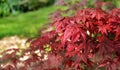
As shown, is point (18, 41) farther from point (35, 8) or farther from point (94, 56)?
point (35, 8)

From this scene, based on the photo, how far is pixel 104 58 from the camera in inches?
142

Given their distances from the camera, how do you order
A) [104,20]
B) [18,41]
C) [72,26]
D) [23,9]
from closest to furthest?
[72,26] → [104,20] → [18,41] → [23,9]

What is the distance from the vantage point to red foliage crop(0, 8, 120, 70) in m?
3.57

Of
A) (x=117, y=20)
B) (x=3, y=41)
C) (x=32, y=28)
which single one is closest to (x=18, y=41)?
(x=3, y=41)

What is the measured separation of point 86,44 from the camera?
3.61m

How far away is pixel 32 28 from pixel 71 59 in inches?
278

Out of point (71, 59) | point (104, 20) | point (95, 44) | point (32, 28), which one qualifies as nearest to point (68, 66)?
point (71, 59)

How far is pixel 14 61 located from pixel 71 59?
716 millimetres

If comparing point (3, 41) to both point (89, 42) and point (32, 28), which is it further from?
point (89, 42)

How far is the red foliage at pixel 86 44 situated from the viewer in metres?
3.57

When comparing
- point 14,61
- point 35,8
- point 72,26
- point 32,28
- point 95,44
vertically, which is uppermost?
point 72,26

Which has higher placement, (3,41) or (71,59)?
(71,59)

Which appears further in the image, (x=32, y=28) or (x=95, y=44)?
(x=32, y=28)

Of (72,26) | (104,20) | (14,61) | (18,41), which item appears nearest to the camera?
(72,26)
